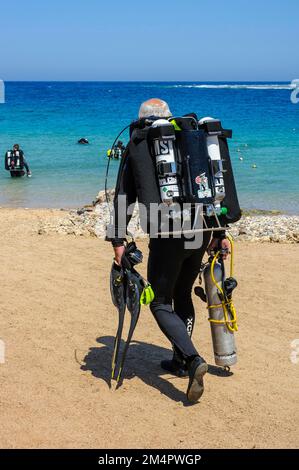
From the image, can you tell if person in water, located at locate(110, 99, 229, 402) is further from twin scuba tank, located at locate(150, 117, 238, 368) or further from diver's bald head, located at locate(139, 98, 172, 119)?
twin scuba tank, located at locate(150, 117, 238, 368)

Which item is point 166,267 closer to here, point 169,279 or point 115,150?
point 169,279

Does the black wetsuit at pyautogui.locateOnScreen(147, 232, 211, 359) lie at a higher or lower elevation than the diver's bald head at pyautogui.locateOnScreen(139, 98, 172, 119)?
lower

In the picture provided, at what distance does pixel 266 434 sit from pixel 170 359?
4.42 ft

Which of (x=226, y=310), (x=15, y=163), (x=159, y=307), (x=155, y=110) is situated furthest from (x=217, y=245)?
(x=15, y=163)

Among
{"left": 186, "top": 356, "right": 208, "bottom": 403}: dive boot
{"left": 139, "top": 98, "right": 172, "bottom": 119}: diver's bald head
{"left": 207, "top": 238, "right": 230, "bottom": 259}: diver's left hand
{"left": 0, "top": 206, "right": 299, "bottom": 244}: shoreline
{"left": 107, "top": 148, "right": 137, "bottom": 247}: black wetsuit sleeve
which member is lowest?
{"left": 0, "top": 206, "right": 299, "bottom": 244}: shoreline

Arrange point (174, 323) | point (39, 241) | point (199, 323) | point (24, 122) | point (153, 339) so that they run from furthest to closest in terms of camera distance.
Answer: point (24, 122), point (39, 241), point (199, 323), point (153, 339), point (174, 323)

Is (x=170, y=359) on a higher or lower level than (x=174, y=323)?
lower

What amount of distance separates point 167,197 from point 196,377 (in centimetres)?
122

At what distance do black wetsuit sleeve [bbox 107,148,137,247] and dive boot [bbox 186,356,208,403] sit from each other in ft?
3.24

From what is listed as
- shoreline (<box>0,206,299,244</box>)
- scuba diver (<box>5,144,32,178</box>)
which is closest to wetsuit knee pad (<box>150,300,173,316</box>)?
shoreline (<box>0,206,299,244</box>)

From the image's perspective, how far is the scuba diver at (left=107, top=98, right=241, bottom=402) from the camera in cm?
431

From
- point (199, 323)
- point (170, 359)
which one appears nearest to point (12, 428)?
point (170, 359)

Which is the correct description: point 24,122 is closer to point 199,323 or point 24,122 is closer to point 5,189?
point 5,189

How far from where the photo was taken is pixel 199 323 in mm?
6285
